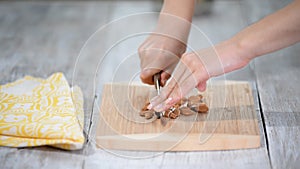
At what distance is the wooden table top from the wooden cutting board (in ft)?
0.07

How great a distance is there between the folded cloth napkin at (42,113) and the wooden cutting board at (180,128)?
0.07 metres

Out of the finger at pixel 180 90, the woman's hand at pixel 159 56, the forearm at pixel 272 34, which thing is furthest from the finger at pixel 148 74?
the forearm at pixel 272 34

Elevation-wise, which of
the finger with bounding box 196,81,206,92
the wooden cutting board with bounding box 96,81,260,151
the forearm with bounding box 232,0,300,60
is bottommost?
the wooden cutting board with bounding box 96,81,260,151

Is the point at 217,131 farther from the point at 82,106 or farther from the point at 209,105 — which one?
the point at 82,106

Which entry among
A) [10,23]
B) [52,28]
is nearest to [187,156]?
[52,28]

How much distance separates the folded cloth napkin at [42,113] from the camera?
102 centimetres

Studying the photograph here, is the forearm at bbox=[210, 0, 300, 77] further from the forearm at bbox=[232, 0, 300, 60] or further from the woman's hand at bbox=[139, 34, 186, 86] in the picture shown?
the woman's hand at bbox=[139, 34, 186, 86]

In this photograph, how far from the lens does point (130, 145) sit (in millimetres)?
1037

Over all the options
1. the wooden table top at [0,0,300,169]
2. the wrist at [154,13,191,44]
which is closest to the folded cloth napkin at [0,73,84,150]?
the wooden table top at [0,0,300,169]

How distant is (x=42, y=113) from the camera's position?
1.09 meters

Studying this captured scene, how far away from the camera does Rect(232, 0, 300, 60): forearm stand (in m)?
0.93

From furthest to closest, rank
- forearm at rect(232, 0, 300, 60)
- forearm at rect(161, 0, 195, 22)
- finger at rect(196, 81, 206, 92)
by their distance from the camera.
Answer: forearm at rect(161, 0, 195, 22)
finger at rect(196, 81, 206, 92)
forearm at rect(232, 0, 300, 60)

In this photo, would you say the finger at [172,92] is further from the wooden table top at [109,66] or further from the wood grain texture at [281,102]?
the wood grain texture at [281,102]

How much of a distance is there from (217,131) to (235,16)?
70cm
